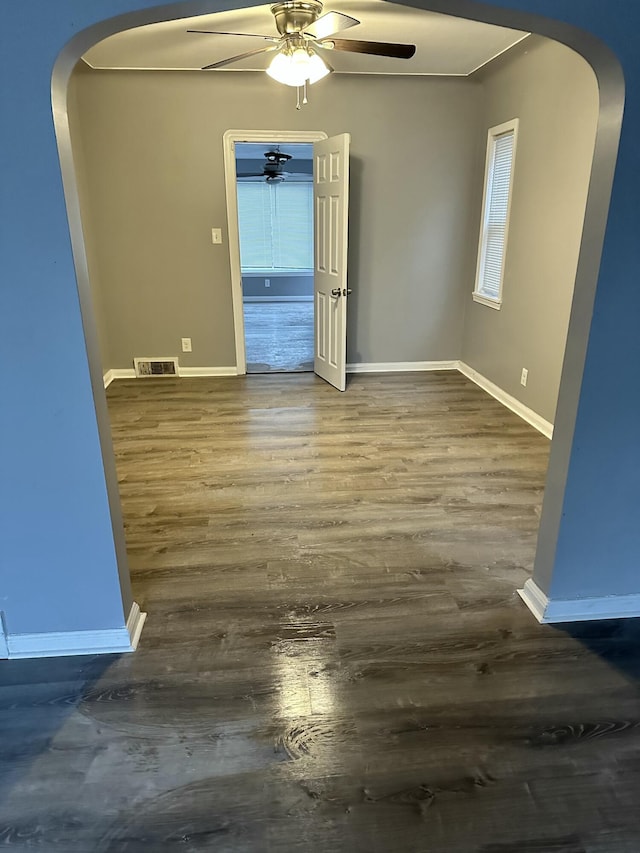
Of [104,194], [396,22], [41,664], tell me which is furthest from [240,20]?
[41,664]

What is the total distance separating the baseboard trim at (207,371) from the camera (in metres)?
5.40

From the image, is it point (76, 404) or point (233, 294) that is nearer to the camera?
point (76, 404)

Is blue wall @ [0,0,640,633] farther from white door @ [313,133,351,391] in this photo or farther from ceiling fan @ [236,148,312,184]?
ceiling fan @ [236,148,312,184]

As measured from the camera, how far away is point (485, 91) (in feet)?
15.9

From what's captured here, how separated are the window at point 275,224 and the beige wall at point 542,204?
231 inches

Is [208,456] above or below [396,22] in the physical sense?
below

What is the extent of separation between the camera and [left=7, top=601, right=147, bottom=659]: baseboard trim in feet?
6.40

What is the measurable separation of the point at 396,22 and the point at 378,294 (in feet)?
7.44

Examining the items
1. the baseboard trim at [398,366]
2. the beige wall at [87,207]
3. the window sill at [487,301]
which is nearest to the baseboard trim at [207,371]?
the beige wall at [87,207]

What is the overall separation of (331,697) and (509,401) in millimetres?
3317

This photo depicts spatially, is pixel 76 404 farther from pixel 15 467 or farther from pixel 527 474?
pixel 527 474

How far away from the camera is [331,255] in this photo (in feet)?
15.8

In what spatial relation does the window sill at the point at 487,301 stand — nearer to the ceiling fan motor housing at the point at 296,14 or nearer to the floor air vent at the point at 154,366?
the ceiling fan motor housing at the point at 296,14

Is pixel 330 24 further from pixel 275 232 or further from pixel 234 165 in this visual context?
pixel 275 232
